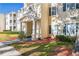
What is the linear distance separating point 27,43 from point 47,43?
201 millimetres

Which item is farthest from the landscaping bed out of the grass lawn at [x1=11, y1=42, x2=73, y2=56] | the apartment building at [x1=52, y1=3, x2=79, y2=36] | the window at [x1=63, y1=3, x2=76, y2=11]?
the window at [x1=63, y1=3, x2=76, y2=11]

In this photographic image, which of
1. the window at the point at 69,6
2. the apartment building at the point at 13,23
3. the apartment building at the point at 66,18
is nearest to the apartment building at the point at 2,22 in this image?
the apartment building at the point at 13,23

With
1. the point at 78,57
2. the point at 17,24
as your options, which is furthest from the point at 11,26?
the point at 78,57

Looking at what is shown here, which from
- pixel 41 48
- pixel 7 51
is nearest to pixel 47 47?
pixel 41 48

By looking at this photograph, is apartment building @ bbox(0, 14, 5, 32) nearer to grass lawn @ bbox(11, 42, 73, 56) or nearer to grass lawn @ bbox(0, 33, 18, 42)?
grass lawn @ bbox(0, 33, 18, 42)

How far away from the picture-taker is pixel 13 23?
30.5 feet

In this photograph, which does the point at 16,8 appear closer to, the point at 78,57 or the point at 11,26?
the point at 11,26

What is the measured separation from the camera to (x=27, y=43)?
30.4 ft

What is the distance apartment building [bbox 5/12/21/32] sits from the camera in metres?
9.26

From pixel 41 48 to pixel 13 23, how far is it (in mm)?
379

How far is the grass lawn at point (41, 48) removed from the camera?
924cm

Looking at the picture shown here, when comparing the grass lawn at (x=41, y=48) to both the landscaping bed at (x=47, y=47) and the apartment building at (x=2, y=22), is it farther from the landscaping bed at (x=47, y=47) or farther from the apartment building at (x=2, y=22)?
the apartment building at (x=2, y=22)

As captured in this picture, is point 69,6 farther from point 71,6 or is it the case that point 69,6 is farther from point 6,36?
point 6,36

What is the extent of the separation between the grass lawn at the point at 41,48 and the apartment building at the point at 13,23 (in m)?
0.17
